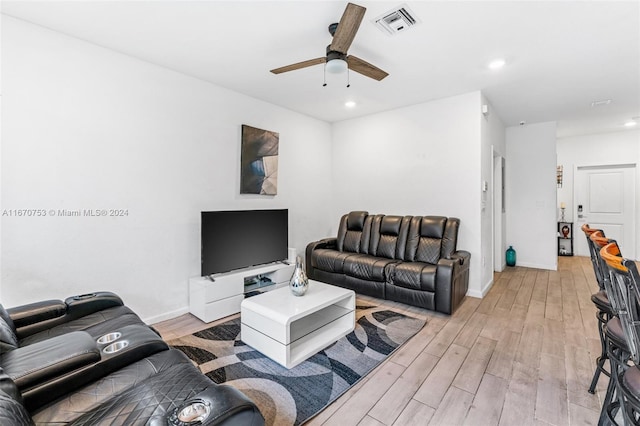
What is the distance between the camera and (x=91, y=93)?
2666mm

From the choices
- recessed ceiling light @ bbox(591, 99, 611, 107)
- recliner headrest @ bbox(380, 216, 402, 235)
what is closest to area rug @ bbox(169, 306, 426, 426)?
recliner headrest @ bbox(380, 216, 402, 235)

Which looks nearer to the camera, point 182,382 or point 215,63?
point 182,382

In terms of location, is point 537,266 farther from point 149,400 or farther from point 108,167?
point 108,167

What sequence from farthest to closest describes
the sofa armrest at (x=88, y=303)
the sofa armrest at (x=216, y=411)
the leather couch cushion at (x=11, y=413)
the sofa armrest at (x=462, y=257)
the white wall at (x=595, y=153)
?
1. the white wall at (x=595, y=153)
2. the sofa armrest at (x=462, y=257)
3. the sofa armrest at (x=88, y=303)
4. the sofa armrest at (x=216, y=411)
5. the leather couch cushion at (x=11, y=413)

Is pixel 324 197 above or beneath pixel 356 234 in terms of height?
above

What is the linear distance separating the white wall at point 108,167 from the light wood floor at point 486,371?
Answer: 79 cm

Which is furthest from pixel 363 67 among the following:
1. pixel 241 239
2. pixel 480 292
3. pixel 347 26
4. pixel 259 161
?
pixel 480 292

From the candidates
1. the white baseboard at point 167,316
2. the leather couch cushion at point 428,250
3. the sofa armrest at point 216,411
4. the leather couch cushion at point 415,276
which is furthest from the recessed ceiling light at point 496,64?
the white baseboard at point 167,316

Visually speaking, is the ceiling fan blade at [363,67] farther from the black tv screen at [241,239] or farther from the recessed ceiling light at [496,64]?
the black tv screen at [241,239]

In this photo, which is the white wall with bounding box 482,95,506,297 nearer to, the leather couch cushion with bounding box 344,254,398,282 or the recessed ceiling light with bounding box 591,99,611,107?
the recessed ceiling light with bounding box 591,99,611,107

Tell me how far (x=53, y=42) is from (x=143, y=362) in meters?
2.71

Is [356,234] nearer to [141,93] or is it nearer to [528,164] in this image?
[141,93]

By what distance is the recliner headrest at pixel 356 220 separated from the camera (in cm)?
462

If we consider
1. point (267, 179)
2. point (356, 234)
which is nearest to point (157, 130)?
point (267, 179)
